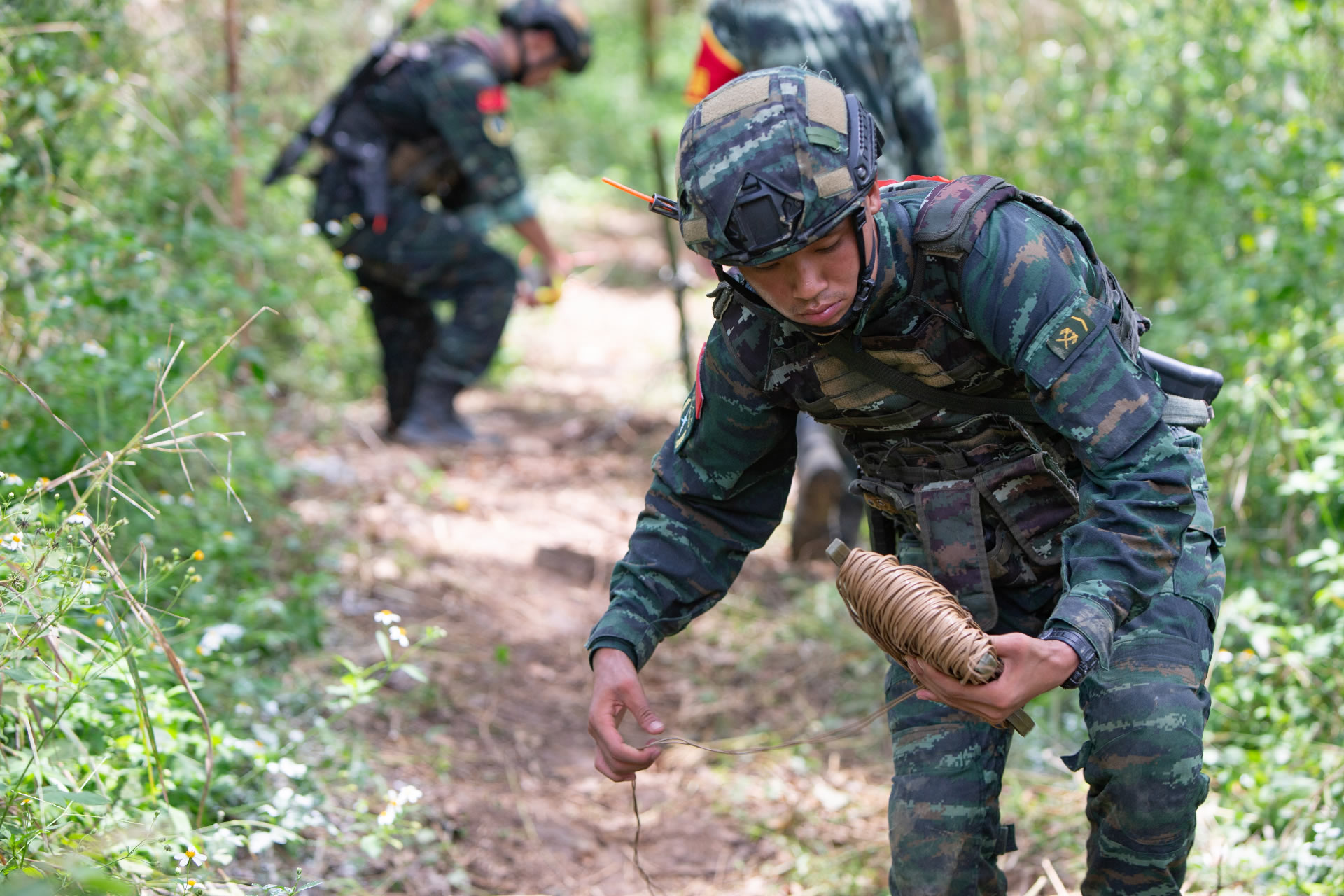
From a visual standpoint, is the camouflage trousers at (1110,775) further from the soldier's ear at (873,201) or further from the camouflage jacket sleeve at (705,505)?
the soldier's ear at (873,201)

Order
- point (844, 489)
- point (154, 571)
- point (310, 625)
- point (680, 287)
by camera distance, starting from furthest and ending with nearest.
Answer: point (680, 287)
point (844, 489)
point (310, 625)
point (154, 571)

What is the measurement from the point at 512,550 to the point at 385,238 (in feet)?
5.99

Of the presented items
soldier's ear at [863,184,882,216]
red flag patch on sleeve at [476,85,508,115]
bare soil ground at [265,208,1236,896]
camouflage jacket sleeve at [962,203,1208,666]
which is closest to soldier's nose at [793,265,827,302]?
soldier's ear at [863,184,882,216]

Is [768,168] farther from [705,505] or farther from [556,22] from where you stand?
[556,22]

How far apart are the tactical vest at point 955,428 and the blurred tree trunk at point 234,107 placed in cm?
375

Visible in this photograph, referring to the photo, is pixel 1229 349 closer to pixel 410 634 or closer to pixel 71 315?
pixel 410 634

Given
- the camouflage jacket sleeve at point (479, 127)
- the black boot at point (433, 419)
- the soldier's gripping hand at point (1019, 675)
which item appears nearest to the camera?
the soldier's gripping hand at point (1019, 675)

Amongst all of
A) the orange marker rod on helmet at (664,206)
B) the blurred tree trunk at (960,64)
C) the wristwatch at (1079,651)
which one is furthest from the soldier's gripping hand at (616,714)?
the blurred tree trunk at (960,64)

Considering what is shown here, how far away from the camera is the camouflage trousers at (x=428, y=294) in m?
5.98

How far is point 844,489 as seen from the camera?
4.96 meters

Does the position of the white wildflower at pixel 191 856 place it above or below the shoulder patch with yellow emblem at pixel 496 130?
above

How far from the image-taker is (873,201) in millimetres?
2041

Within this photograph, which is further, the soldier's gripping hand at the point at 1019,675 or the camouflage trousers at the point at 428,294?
the camouflage trousers at the point at 428,294

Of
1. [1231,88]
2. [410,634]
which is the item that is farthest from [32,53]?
[1231,88]
